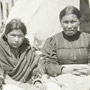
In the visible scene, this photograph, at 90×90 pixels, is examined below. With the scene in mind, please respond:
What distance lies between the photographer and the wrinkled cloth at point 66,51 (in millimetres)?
4430

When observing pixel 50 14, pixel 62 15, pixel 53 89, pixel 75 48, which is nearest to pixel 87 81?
pixel 53 89

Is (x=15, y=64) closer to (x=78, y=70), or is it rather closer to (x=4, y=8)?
(x=78, y=70)

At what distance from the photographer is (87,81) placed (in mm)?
3875

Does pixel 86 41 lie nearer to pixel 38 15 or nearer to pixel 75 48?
pixel 75 48

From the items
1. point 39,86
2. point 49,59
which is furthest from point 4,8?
point 39,86

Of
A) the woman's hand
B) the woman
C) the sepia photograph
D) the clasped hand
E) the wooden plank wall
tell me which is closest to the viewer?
the woman's hand

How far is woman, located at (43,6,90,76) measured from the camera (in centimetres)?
435

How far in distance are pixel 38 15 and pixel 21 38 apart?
79.1 inches

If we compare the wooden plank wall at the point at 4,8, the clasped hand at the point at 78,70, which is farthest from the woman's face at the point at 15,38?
the wooden plank wall at the point at 4,8

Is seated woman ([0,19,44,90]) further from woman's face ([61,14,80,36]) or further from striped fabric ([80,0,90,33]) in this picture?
striped fabric ([80,0,90,33])

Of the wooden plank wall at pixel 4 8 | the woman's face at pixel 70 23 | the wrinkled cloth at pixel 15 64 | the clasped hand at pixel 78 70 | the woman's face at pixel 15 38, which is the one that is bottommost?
the clasped hand at pixel 78 70

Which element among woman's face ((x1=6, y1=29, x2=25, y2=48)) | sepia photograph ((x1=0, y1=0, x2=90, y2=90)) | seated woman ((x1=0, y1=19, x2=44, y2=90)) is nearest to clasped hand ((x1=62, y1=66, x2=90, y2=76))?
sepia photograph ((x1=0, y1=0, x2=90, y2=90))

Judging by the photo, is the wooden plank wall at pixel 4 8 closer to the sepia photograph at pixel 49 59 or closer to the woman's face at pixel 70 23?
the sepia photograph at pixel 49 59

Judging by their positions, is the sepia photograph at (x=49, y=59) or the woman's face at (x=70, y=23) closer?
the sepia photograph at (x=49, y=59)
